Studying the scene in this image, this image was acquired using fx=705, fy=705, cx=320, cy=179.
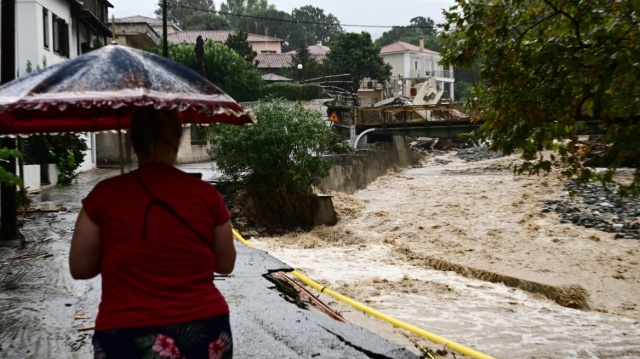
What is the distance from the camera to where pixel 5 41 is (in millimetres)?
10469

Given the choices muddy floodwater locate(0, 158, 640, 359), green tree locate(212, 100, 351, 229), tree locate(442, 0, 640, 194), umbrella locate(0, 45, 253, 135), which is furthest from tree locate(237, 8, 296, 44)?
umbrella locate(0, 45, 253, 135)

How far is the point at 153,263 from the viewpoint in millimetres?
2592

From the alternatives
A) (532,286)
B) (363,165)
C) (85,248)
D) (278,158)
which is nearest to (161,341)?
(85,248)

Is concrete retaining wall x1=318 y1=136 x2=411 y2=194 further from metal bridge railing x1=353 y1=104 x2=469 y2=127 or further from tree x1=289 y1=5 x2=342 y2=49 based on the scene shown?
tree x1=289 y1=5 x2=342 y2=49

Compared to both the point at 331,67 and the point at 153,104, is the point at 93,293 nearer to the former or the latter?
the point at 153,104

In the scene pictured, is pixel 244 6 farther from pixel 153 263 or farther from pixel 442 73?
pixel 153 263

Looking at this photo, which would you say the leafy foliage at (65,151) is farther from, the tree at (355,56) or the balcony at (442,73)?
the balcony at (442,73)

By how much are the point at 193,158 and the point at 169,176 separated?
108ft

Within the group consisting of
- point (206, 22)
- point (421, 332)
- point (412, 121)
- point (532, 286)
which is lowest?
point (532, 286)

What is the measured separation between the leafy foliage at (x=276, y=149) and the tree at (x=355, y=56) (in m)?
46.6

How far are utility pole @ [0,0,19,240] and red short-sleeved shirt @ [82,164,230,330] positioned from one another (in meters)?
8.21

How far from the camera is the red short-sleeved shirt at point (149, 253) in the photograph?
2.58m

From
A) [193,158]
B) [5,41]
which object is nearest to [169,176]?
[5,41]

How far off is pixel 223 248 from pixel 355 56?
64536 millimetres
